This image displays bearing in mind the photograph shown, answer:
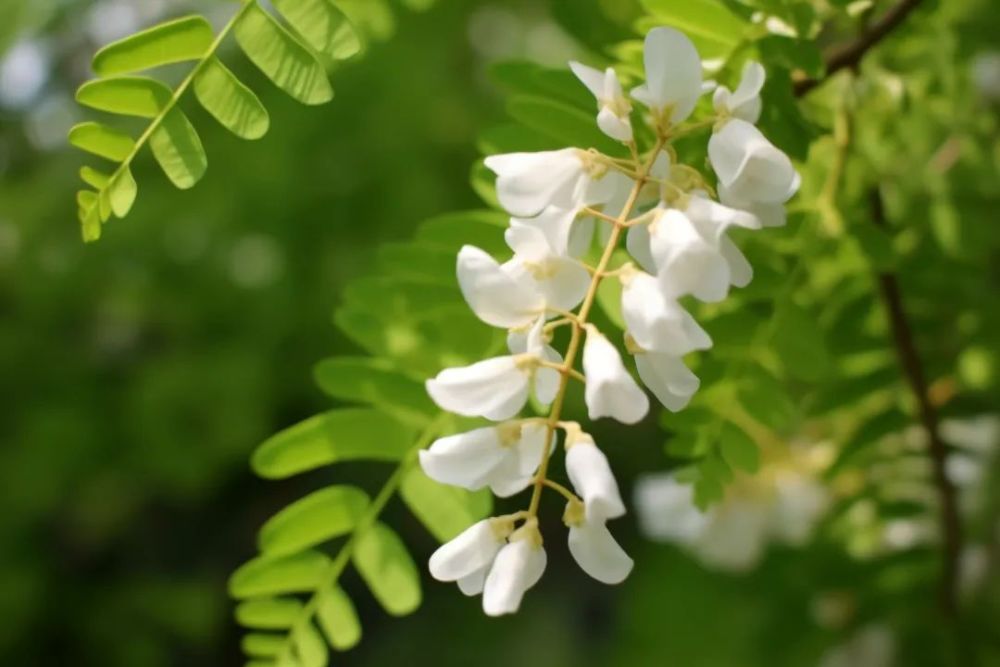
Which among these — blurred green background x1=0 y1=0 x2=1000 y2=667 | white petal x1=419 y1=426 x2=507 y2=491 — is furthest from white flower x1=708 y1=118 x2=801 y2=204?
blurred green background x1=0 y1=0 x2=1000 y2=667

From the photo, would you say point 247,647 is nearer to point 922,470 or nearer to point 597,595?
point 922,470

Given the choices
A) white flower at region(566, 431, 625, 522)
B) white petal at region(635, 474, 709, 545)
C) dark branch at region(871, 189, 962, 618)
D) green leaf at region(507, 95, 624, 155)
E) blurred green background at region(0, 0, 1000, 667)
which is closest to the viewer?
white flower at region(566, 431, 625, 522)

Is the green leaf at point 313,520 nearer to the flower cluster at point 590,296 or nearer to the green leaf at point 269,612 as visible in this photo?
the green leaf at point 269,612

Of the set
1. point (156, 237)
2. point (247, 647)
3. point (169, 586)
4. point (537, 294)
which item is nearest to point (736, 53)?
point (537, 294)

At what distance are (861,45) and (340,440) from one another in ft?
0.87

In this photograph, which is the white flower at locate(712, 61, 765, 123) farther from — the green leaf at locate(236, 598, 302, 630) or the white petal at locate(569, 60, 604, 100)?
the green leaf at locate(236, 598, 302, 630)

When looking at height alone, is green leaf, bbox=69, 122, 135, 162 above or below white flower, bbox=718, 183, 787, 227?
above

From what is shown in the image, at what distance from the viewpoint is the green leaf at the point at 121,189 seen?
366mm

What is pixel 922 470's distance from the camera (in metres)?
0.80

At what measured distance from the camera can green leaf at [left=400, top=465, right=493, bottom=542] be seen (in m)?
0.46

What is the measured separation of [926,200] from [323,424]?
31 centimetres

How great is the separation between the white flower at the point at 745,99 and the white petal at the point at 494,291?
0.09 m

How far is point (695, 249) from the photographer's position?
0.30 meters

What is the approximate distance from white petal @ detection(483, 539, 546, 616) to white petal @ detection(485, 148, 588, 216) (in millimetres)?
98
